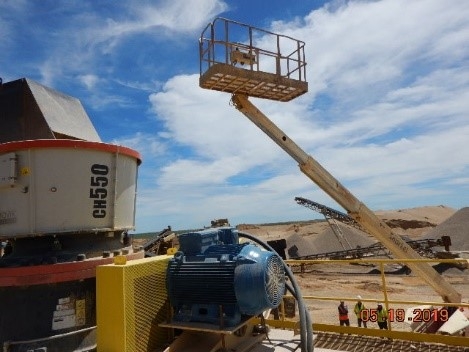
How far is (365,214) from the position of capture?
31.4ft

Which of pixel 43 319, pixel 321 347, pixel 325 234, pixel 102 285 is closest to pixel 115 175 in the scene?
pixel 102 285

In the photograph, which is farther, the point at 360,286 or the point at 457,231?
the point at 457,231

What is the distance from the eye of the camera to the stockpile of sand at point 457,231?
25109 mm

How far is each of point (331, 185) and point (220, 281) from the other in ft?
20.4

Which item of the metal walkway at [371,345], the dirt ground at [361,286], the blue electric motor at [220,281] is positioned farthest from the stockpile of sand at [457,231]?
the blue electric motor at [220,281]

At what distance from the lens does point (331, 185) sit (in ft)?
31.6

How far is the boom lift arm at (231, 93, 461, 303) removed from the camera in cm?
950

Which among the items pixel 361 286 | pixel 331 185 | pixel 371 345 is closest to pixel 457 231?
pixel 361 286

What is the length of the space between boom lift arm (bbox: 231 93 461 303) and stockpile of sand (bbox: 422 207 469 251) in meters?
18.1

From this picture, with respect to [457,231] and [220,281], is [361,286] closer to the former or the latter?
[457,231]

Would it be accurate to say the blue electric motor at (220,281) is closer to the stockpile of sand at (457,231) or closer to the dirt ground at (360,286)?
the dirt ground at (360,286)

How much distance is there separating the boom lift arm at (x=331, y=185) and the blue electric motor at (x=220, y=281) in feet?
17.8

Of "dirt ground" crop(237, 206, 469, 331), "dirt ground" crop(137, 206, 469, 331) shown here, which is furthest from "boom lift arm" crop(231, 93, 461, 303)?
"dirt ground" crop(137, 206, 469, 331)

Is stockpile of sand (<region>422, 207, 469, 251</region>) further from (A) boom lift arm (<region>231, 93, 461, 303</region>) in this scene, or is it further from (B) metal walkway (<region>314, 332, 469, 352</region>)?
(B) metal walkway (<region>314, 332, 469, 352</region>)
